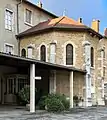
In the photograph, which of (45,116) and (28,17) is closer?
(45,116)

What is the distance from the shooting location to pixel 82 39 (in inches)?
1139

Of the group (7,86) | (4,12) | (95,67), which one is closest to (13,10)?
(4,12)

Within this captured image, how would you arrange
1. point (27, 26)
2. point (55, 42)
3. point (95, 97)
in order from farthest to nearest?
point (27, 26), point (95, 97), point (55, 42)

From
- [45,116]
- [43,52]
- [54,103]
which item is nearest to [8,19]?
[43,52]

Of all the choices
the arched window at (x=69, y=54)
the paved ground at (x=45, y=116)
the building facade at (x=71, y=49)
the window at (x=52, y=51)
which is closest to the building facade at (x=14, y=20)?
the building facade at (x=71, y=49)

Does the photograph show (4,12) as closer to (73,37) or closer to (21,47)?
(21,47)

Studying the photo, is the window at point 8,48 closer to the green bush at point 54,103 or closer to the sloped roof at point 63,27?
the sloped roof at point 63,27

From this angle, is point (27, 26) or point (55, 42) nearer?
point (55, 42)

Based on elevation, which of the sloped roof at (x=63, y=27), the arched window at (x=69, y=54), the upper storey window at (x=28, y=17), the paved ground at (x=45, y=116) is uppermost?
the upper storey window at (x=28, y=17)

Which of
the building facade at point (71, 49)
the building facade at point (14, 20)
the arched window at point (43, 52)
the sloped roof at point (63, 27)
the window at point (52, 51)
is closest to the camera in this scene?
the building facade at point (71, 49)

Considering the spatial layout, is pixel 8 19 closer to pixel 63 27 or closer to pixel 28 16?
pixel 28 16

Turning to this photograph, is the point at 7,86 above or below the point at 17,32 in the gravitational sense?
below

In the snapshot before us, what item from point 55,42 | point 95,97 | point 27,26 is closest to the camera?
point 55,42

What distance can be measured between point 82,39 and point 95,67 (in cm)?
373
